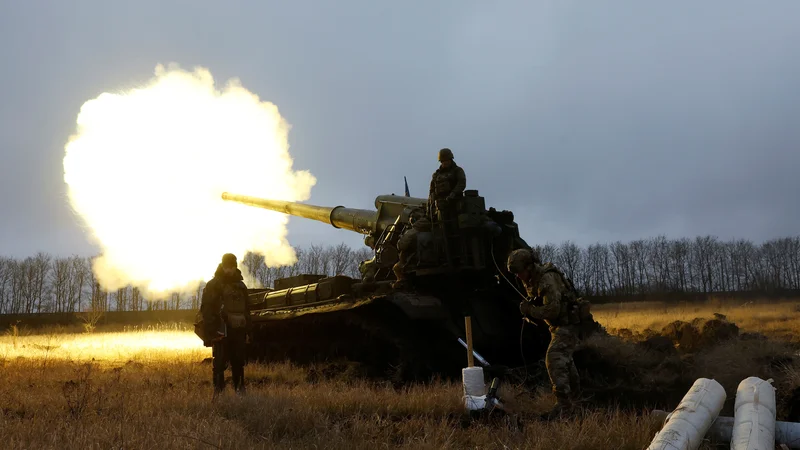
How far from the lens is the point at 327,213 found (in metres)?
15.6

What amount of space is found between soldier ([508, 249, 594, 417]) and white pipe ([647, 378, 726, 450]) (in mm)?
1624

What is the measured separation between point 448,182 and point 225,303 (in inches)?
170

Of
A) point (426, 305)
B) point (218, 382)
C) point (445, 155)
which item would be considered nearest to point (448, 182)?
point (445, 155)

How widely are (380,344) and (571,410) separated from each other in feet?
14.7

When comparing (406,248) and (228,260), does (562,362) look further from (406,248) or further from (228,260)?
(228,260)

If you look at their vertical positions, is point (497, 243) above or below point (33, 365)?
above

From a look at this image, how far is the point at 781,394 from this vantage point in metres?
7.43

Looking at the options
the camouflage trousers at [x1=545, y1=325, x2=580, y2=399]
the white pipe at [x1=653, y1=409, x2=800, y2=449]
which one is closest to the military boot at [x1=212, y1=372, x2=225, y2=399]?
the camouflage trousers at [x1=545, y1=325, x2=580, y2=399]

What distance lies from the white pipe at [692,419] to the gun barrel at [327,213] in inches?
339

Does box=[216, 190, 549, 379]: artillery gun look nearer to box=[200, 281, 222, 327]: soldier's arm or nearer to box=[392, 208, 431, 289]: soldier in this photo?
box=[392, 208, 431, 289]: soldier

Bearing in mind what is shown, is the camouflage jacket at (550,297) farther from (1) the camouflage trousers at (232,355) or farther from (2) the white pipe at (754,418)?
(1) the camouflage trousers at (232,355)

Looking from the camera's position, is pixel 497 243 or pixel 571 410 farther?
pixel 497 243

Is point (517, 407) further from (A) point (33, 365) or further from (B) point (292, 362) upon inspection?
(A) point (33, 365)

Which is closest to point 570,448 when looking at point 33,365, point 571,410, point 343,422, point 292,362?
point 571,410
